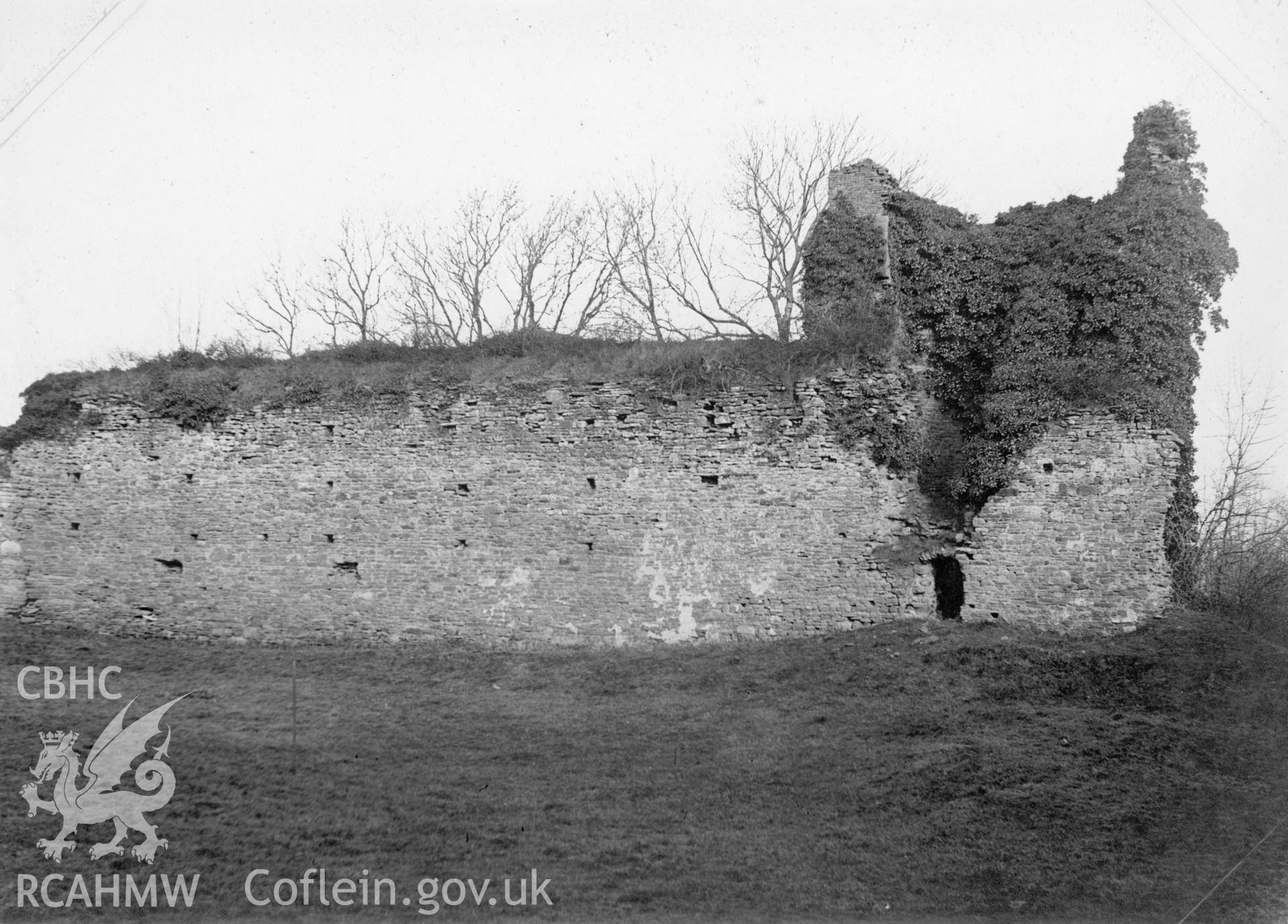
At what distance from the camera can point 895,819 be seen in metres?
9.58

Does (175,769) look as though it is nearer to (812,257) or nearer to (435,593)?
(435,593)

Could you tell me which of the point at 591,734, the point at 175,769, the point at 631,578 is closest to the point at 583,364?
the point at 631,578

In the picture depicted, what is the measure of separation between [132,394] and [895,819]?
1355cm

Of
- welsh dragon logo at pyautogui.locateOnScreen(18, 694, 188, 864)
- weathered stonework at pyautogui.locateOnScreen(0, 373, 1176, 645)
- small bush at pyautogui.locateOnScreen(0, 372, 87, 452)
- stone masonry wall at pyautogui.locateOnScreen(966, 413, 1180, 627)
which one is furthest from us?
small bush at pyautogui.locateOnScreen(0, 372, 87, 452)

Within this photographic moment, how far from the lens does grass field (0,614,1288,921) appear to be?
8477 millimetres

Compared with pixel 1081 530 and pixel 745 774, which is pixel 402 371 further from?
pixel 1081 530

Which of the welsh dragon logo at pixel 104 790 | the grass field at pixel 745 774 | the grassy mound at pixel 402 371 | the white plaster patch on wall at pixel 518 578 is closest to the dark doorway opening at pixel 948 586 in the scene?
the grass field at pixel 745 774

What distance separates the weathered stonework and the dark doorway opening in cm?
35

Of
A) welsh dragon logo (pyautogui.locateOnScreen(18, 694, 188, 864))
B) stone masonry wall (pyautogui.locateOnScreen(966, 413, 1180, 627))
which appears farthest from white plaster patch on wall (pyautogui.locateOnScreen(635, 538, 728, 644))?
welsh dragon logo (pyautogui.locateOnScreen(18, 694, 188, 864))

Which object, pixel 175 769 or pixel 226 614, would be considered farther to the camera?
pixel 226 614

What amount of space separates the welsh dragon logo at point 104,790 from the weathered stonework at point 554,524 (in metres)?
4.89

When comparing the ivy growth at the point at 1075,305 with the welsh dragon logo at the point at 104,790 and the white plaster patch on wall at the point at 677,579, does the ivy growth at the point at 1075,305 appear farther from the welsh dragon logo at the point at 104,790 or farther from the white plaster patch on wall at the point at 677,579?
the welsh dragon logo at the point at 104,790

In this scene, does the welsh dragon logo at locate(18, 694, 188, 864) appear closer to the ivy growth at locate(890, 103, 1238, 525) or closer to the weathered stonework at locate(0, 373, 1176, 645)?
the weathered stonework at locate(0, 373, 1176, 645)

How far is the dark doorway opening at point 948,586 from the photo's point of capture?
14258mm
